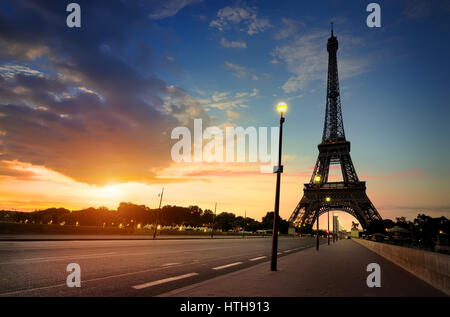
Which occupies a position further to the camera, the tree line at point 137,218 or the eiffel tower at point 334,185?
the tree line at point 137,218

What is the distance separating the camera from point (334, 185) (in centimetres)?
6550

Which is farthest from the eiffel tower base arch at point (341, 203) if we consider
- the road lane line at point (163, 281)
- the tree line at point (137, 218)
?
the tree line at point (137, 218)

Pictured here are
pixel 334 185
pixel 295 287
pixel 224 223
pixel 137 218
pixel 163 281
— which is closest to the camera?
pixel 295 287

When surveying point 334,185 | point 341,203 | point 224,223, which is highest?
point 334,185

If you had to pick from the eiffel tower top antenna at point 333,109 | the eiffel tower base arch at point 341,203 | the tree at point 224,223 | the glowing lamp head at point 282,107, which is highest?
the eiffel tower top antenna at point 333,109

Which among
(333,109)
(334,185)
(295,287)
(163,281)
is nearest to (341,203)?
(334,185)

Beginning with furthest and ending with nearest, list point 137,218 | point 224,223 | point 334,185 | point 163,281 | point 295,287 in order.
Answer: point 224,223, point 137,218, point 334,185, point 163,281, point 295,287

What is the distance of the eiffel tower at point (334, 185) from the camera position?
59.6 metres

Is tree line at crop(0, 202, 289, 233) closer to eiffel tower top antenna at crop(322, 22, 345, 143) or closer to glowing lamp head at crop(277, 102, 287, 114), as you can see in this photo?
eiffel tower top antenna at crop(322, 22, 345, 143)

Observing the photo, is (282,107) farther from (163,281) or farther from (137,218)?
(137,218)

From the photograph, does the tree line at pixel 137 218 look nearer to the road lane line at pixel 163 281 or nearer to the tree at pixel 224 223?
the tree at pixel 224 223
